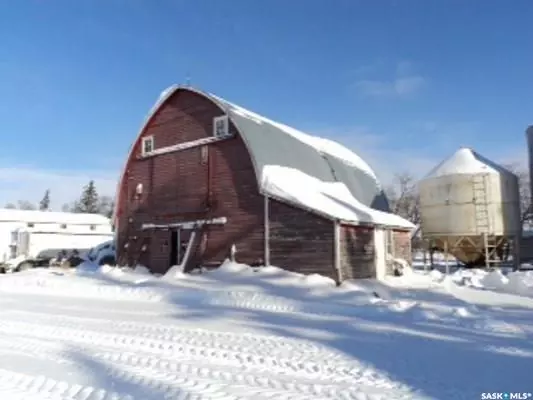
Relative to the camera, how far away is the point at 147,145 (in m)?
A: 23.6

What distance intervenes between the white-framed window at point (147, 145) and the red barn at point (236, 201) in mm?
48

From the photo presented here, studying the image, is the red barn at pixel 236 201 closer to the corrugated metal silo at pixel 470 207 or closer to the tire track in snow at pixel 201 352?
the corrugated metal silo at pixel 470 207

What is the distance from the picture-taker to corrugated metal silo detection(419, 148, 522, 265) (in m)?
26.8

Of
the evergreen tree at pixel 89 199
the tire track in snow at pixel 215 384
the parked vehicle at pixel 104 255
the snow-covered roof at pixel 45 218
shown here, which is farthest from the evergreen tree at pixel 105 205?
the tire track in snow at pixel 215 384

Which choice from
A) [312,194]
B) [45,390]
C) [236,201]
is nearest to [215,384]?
[45,390]

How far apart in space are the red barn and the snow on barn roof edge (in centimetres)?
6

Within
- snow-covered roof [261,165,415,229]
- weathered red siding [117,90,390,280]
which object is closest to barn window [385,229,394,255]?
snow-covered roof [261,165,415,229]

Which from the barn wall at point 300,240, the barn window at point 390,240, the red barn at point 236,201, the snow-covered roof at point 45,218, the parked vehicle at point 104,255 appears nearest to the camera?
the barn wall at point 300,240

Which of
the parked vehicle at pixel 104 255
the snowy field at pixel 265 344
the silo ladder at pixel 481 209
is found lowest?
the snowy field at pixel 265 344

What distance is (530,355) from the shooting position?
24.4ft

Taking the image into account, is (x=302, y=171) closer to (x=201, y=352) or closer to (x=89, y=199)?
(x=201, y=352)

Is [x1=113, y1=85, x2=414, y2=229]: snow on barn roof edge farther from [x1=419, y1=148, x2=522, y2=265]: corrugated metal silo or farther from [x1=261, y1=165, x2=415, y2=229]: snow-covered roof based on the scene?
[x1=419, y1=148, x2=522, y2=265]: corrugated metal silo

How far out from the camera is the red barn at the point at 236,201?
18125mm

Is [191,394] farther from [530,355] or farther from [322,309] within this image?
[322,309]
